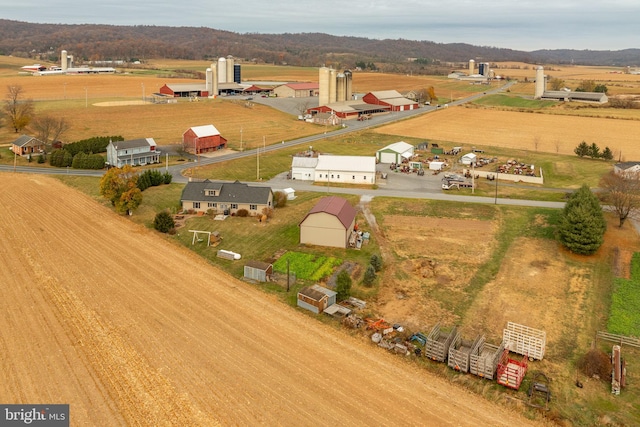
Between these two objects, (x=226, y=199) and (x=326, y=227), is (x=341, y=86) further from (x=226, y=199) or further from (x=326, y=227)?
(x=326, y=227)

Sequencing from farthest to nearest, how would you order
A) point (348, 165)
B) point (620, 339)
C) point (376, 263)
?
point (348, 165) < point (376, 263) < point (620, 339)

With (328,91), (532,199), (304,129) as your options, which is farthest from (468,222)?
(328,91)

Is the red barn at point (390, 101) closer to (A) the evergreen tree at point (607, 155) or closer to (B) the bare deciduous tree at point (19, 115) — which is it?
(A) the evergreen tree at point (607, 155)

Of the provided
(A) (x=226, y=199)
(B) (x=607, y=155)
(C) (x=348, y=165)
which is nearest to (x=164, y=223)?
(A) (x=226, y=199)

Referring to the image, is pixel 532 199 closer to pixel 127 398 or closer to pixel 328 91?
pixel 127 398

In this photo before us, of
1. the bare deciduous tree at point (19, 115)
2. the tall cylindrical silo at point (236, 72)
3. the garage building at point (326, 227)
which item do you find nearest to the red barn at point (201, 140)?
the bare deciduous tree at point (19, 115)

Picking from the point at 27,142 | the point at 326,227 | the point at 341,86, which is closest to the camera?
the point at 326,227
